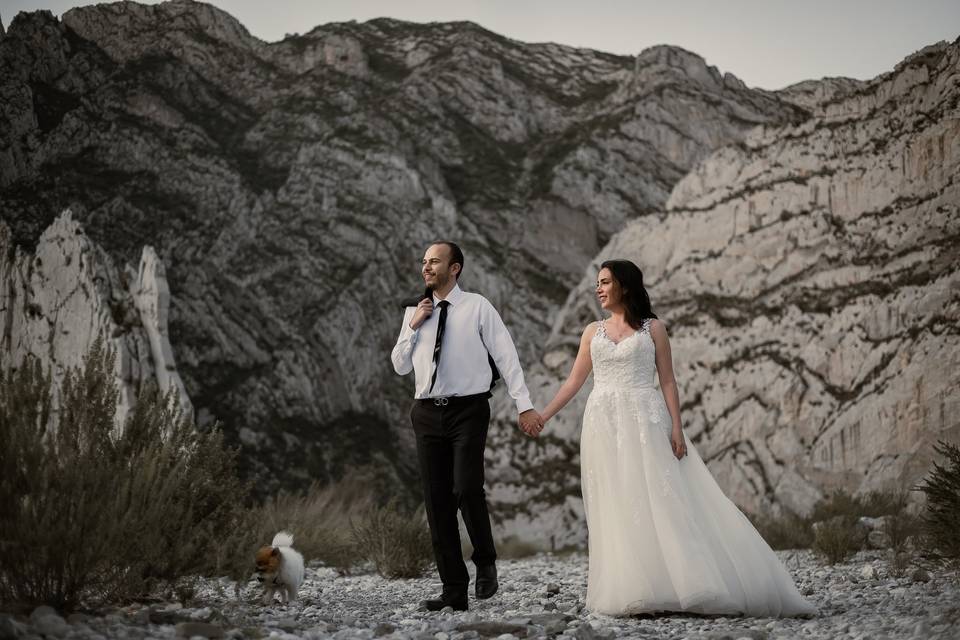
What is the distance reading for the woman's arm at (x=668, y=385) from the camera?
20.8 ft

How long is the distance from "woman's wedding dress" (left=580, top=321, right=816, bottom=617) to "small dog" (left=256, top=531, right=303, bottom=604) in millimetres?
2229

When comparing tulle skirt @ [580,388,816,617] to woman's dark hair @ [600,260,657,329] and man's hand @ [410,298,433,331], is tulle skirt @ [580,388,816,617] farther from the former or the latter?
man's hand @ [410,298,433,331]


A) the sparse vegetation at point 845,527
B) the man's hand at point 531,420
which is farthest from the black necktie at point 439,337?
the sparse vegetation at point 845,527

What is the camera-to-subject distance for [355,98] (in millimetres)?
37406

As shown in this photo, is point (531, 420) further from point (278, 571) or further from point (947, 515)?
point (947, 515)

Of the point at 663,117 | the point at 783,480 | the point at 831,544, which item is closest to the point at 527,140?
the point at 663,117

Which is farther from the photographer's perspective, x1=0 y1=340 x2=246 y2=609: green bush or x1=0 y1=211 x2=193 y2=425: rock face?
x1=0 y1=211 x2=193 y2=425: rock face

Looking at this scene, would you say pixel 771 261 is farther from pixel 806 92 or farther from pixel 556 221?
pixel 806 92

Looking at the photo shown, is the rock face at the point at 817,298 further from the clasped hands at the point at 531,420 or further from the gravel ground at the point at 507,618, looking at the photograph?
the clasped hands at the point at 531,420

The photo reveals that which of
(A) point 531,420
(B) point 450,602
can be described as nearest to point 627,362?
(A) point 531,420

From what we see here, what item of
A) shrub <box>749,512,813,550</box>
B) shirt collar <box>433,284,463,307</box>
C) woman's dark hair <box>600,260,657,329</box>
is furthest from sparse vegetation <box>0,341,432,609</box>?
shrub <box>749,512,813,550</box>

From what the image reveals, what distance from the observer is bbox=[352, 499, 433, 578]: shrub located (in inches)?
403

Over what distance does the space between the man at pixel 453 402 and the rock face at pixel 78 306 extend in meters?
13.5

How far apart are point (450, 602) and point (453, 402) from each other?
1.41m
